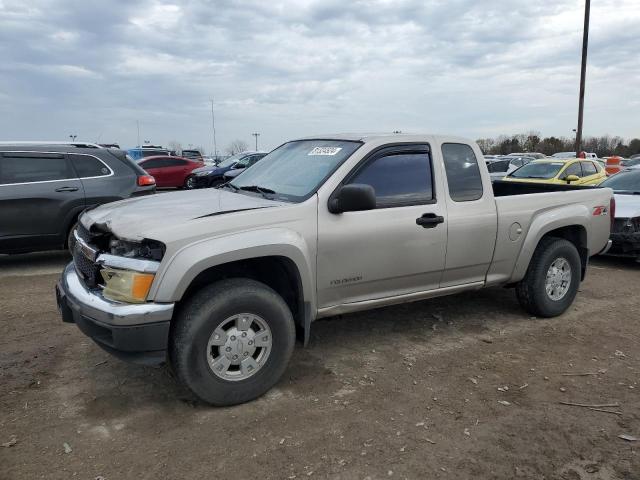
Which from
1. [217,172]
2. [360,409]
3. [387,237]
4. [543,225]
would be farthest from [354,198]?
[217,172]

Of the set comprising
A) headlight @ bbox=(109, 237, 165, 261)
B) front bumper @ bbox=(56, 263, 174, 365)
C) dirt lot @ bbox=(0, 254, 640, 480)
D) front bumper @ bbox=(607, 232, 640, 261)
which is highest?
headlight @ bbox=(109, 237, 165, 261)

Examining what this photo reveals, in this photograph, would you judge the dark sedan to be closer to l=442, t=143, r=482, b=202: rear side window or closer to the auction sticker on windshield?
the auction sticker on windshield

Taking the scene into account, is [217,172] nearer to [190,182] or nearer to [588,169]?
[190,182]

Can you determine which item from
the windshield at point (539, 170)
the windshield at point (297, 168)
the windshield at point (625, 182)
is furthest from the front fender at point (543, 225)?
the windshield at point (539, 170)

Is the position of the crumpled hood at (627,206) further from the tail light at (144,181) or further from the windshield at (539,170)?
the tail light at (144,181)

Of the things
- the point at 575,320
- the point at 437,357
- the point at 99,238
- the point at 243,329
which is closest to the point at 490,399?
the point at 437,357

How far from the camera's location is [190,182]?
67.8ft

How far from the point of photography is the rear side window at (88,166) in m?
7.41

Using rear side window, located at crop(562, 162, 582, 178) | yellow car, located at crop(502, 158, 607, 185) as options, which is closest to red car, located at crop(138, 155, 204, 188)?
yellow car, located at crop(502, 158, 607, 185)

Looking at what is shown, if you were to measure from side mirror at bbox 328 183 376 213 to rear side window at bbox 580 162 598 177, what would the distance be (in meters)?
11.9

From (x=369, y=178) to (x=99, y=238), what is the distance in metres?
1.99

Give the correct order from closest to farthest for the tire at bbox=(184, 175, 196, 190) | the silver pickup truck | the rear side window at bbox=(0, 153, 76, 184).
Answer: the silver pickup truck, the rear side window at bbox=(0, 153, 76, 184), the tire at bbox=(184, 175, 196, 190)

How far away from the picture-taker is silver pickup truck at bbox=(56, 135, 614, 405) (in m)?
3.14

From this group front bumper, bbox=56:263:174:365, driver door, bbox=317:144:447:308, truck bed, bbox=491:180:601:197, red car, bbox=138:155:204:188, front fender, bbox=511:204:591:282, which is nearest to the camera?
front bumper, bbox=56:263:174:365
